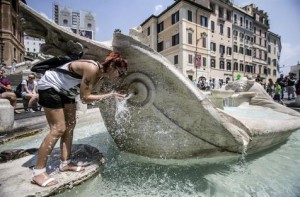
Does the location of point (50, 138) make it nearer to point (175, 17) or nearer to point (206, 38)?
point (175, 17)

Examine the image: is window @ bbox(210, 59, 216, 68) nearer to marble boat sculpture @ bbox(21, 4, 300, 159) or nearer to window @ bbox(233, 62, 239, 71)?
window @ bbox(233, 62, 239, 71)

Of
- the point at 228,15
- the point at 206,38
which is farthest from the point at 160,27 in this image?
the point at 228,15

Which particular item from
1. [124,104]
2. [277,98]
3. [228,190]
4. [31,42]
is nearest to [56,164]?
[124,104]

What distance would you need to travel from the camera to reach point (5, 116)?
16.2 feet

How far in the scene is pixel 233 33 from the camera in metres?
43.5

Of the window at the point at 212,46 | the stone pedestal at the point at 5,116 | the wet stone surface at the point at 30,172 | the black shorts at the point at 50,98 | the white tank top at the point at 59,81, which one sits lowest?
the wet stone surface at the point at 30,172

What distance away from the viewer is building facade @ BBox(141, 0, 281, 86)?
3497cm

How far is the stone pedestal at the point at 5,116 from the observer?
16.1 feet

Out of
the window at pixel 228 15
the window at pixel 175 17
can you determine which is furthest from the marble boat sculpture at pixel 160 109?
the window at pixel 228 15

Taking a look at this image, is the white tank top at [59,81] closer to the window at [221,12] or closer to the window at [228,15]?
the window at [221,12]

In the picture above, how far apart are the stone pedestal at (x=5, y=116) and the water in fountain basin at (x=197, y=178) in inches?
103

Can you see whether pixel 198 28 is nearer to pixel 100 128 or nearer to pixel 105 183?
pixel 100 128

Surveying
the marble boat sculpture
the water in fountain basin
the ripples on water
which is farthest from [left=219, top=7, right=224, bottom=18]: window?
the marble boat sculpture

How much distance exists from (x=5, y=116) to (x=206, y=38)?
35.9 metres
